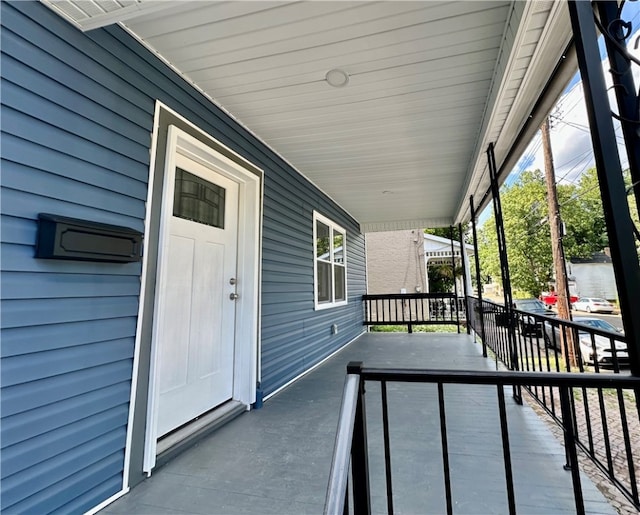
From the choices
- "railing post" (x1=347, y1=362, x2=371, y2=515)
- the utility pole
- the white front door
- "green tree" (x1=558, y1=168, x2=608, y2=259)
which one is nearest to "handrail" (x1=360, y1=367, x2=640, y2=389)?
"railing post" (x1=347, y1=362, x2=371, y2=515)

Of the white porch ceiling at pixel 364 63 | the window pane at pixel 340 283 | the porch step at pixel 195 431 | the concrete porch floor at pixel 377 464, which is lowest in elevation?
the concrete porch floor at pixel 377 464

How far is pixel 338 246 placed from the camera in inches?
249

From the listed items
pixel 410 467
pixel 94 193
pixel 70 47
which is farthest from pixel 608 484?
pixel 70 47

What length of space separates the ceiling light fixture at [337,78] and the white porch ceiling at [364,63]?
1.6 inches

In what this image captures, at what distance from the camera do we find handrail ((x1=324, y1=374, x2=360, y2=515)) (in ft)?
2.44

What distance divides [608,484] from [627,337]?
5.34 feet

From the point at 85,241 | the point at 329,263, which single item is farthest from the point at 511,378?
the point at 329,263

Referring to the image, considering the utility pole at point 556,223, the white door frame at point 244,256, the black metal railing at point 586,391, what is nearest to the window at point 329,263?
the white door frame at point 244,256

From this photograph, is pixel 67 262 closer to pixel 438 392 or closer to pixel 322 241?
pixel 438 392

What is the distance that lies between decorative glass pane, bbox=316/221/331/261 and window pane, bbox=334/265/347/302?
670mm

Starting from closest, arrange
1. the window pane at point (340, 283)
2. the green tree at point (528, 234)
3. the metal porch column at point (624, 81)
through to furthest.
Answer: the metal porch column at point (624, 81) → the window pane at point (340, 283) → the green tree at point (528, 234)

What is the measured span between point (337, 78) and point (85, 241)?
6.17 feet

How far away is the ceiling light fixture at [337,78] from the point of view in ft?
6.97

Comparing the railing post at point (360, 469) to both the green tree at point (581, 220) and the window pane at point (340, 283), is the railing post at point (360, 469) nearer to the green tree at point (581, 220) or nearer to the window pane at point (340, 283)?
the window pane at point (340, 283)
